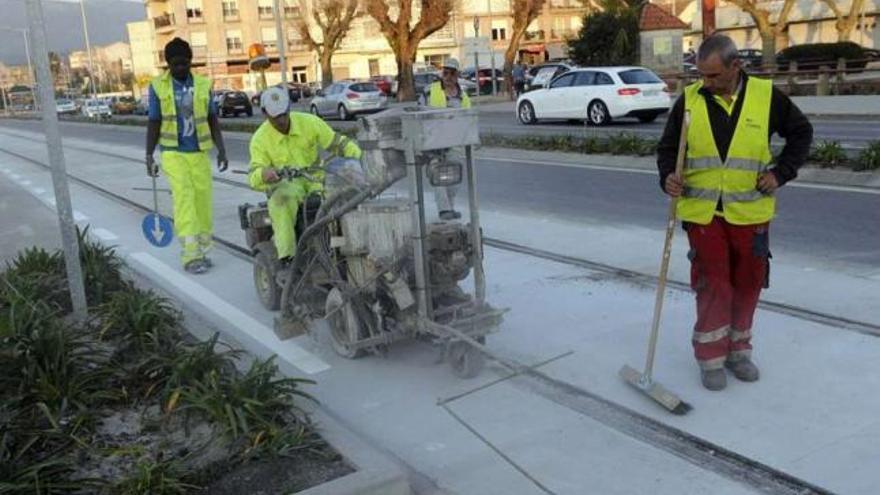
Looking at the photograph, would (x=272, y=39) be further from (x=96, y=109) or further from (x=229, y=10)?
(x=96, y=109)

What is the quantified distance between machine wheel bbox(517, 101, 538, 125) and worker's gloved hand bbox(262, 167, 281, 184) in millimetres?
19344

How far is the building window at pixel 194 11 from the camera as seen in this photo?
82.9 m

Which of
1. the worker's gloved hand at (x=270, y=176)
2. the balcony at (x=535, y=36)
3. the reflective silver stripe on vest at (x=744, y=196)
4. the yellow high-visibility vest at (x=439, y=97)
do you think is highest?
the balcony at (x=535, y=36)

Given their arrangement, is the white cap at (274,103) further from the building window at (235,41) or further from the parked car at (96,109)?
the building window at (235,41)

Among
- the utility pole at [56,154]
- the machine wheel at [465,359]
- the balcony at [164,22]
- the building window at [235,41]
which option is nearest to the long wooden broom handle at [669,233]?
the machine wheel at [465,359]

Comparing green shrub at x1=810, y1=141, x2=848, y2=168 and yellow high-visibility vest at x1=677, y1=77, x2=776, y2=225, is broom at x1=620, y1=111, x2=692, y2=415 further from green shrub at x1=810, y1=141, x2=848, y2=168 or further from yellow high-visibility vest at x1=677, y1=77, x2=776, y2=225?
green shrub at x1=810, y1=141, x2=848, y2=168

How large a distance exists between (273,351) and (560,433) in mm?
2154

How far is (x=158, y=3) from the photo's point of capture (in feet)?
304

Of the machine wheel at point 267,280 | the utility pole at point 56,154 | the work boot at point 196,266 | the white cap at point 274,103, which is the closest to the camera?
the utility pole at point 56,154

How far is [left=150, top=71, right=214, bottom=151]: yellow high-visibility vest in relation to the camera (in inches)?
297

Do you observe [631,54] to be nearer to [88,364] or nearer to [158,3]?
[88,364]

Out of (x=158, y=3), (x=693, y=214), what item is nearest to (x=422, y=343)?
(x=693, y=214)

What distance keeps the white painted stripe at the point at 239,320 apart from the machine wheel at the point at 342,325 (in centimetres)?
14

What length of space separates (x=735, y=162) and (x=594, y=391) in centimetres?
132
